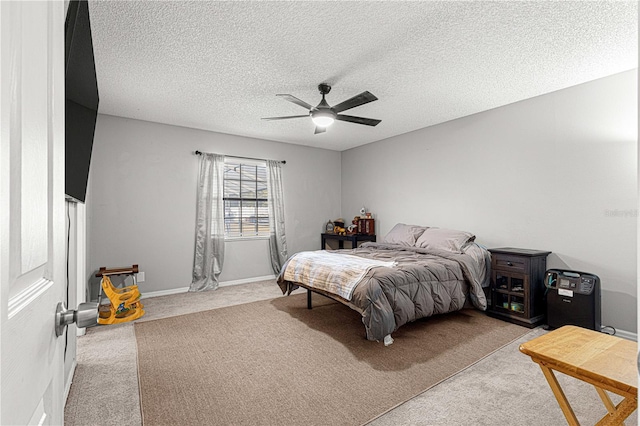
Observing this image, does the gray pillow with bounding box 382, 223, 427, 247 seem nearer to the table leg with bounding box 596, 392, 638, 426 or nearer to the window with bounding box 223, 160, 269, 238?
the window with bounding box 223, 160, 269, 238

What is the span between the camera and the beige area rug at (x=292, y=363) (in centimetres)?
192

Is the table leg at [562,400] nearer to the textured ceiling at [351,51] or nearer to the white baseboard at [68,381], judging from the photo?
the textured ceiling at [351,51]

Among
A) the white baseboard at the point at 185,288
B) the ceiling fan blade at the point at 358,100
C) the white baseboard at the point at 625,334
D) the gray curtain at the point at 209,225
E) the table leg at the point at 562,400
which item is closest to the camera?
the table leg at the point at 562,400

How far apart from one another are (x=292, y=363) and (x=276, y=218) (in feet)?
11.2

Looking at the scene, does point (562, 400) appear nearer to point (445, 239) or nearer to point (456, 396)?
point (456, 396)

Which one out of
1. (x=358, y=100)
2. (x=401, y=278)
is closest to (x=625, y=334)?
(x=401, y=278)

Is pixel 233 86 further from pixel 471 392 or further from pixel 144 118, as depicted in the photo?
pixel 471 392

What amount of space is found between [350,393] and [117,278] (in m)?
3.67

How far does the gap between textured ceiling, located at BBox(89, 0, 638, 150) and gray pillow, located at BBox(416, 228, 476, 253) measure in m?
1.65

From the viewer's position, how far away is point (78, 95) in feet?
4.61

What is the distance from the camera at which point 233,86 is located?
3350 millimetres

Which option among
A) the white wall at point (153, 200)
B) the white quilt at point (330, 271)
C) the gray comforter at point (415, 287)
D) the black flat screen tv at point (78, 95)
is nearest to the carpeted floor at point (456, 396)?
the gray comforter at point (415, 287)

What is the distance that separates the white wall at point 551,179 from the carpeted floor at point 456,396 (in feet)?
4.58

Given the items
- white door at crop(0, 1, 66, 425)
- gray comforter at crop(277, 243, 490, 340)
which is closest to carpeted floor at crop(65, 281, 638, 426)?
gray comforter at crop(277, 243, 490, 340)
